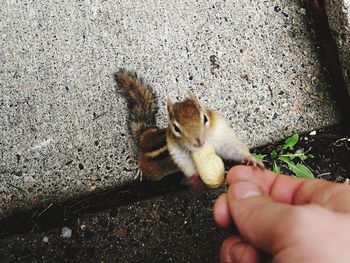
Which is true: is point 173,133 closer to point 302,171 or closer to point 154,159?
point 154,159

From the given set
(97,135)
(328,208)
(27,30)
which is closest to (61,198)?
(97,135)

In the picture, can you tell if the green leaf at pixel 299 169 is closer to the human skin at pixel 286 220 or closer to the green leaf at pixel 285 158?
the green leaf at pixel 285 158

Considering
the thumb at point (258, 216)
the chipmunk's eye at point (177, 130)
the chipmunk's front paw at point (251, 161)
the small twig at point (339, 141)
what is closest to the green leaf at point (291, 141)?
the small twig at point (339, 141)

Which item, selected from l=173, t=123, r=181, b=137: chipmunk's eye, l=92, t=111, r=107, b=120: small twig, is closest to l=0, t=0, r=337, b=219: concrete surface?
l=92, t=111, r=107, b=120: small twig

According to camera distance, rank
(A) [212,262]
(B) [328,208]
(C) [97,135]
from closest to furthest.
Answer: (B) [328,208], (A) [212,262], (C) [97,135]

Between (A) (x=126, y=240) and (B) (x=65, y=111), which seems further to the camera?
(B) (x=65, y=111)

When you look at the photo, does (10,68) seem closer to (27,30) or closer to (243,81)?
(27,30)

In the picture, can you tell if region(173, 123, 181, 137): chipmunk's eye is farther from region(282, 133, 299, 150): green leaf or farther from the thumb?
region(282, 133, 299, 150): green leaf
